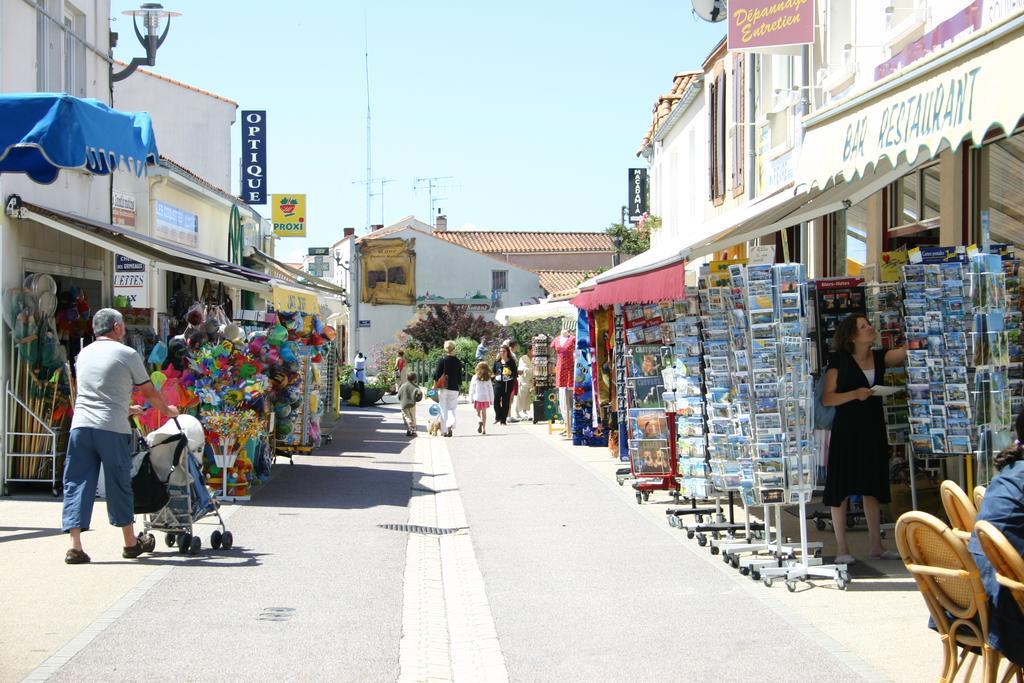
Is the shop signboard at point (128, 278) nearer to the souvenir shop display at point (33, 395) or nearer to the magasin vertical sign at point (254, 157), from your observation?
the souvenir shop display at point (33, 395)

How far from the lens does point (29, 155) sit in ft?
35.9

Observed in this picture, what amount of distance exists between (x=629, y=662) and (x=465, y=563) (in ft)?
11.1

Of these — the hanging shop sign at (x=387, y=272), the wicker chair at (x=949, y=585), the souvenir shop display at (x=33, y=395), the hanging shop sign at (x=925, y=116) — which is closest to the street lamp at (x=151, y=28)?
the souvenir shop display at (x=33, y=395)

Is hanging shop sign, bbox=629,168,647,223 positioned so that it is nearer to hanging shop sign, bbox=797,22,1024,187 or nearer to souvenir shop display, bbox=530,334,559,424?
souvenir shop display, bbox=530,334,559,424

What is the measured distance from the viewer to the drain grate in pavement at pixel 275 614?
7.50 m

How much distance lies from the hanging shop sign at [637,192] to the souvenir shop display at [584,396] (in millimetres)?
21507

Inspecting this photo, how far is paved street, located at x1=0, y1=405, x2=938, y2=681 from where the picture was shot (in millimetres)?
6480

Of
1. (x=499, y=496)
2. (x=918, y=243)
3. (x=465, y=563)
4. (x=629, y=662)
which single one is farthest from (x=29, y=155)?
(x=918, y=243)

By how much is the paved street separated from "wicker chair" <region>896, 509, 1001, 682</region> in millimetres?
1104

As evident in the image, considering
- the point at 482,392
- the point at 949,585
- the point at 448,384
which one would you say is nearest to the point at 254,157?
the point at 482,392

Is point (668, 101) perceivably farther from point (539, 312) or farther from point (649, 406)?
point (649, 406)

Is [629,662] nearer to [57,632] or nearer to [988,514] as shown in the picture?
[988,514]

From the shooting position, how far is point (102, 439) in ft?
30.0

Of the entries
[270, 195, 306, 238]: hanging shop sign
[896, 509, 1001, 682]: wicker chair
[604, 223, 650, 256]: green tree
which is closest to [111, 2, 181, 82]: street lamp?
[896, 509, 1001, 682]: wicker chair
